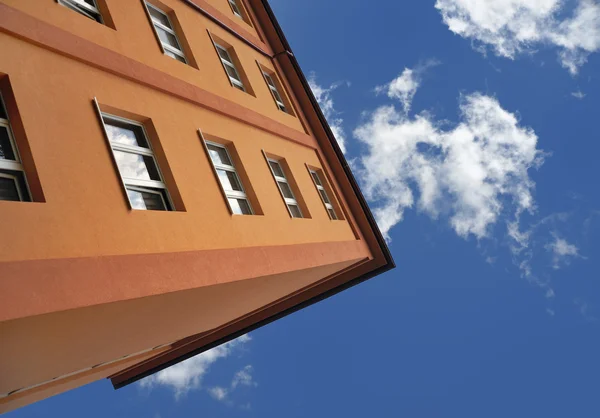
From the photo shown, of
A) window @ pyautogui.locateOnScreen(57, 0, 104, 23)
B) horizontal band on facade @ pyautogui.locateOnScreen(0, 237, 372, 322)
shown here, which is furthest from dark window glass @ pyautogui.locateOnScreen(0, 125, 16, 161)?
window @ pyautogui.locateOnScreen(57, 0, 104, 23)

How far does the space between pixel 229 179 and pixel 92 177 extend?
4.36 m

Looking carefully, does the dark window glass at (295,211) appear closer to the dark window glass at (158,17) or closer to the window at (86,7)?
the dark window glass at (158,17)

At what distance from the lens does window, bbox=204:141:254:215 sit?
1048cm

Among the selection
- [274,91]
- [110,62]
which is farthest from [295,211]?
[110,62]

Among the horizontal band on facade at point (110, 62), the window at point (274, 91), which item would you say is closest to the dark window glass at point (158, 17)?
the horizontal band on facade at point (110, 62)

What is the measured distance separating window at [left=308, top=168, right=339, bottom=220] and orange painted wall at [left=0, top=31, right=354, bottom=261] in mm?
5408

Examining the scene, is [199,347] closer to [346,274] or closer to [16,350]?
[346,274]

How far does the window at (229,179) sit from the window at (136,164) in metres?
1.82

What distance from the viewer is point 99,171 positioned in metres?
6.90

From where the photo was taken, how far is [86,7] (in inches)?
370

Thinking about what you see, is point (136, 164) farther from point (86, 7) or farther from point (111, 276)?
point (86, 7)

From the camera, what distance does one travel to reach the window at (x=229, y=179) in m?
10.5

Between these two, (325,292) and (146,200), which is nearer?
(146,200)

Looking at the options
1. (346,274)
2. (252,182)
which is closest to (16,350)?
(252,182)
